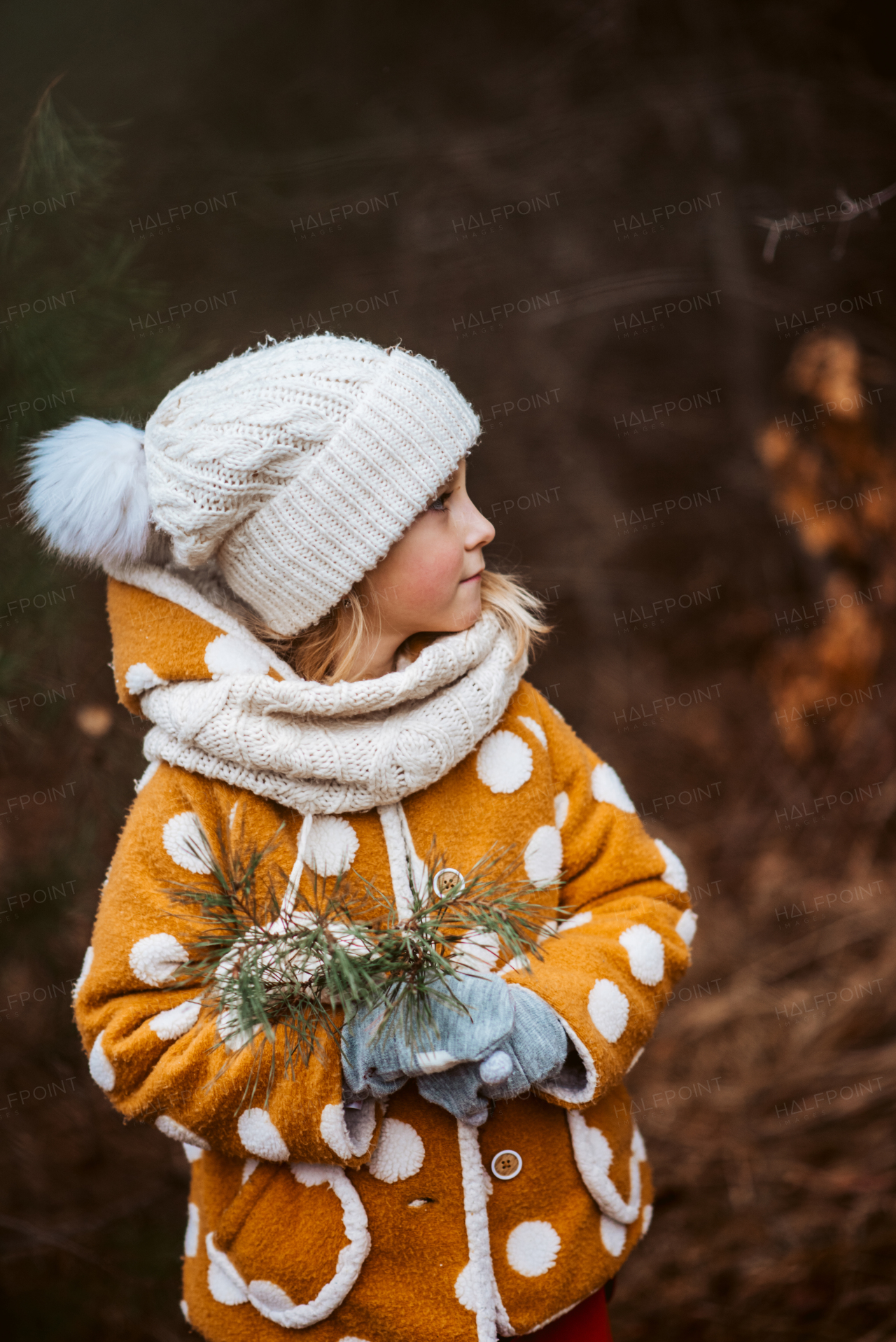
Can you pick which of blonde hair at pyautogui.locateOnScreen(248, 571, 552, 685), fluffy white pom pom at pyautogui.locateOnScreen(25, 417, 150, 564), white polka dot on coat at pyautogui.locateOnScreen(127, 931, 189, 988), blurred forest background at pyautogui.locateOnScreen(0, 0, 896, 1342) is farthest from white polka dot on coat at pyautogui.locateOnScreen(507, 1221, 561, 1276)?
blurred forest background at pyautogui.locateOnScreen(0, 0, 896, 1342)

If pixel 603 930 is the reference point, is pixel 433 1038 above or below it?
above

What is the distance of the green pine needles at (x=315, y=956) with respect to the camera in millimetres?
858

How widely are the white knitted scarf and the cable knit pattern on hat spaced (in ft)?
0.34

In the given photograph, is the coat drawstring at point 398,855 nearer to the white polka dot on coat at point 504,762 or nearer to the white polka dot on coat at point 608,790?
the white polka dot on coat at point 504,762

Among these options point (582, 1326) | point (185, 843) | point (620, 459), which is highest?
point (185, 843)

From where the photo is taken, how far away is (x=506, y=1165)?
1040mm

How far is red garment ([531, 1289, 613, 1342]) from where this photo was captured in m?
1.10

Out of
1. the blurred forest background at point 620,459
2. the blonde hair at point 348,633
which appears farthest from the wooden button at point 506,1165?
the blurred forest background at point 620,459

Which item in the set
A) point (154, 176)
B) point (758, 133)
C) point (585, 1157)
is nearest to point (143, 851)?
point (585, 1157)

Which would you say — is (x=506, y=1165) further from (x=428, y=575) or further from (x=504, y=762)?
(x=428, y=575)

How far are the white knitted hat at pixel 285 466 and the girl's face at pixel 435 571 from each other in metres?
0.03

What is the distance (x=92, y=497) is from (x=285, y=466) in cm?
19

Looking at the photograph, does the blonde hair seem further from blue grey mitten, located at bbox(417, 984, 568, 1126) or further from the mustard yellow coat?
blue grey mitten, located at bbox(417, 984, 568, 1126)

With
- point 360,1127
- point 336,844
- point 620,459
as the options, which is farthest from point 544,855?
point 620,459
